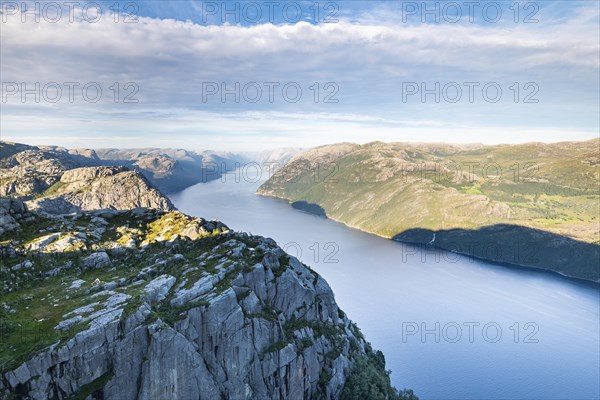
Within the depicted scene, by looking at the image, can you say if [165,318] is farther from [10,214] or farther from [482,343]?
[482,343]

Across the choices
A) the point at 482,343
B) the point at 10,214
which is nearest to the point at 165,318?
the point at 10,214

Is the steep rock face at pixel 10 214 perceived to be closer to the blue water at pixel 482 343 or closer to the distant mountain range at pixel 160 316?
the distant mountain range at pixel 160 316

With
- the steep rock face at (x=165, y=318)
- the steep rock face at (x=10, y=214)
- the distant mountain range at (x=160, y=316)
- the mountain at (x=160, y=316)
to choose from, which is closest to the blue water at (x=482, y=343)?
the mountain at (x=160, y=316)

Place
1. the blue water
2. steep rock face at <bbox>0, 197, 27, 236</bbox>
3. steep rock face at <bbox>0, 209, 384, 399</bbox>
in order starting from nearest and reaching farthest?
1. steep rock face at <bbox>0, 209, 384, 399</bbox>
2. steep rock face at <bbox>0, 197, 27, 236</bbox>
3. the blue water

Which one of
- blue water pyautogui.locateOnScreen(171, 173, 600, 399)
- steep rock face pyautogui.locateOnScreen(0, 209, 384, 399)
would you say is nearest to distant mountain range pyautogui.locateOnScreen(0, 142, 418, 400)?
steep rock face pyautogui.locateOnScreen(0, 209, 384, 399)

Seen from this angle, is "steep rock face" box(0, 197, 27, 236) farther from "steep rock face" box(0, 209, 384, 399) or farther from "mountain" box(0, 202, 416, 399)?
"steep rock face" box(0, 209, 384, 399)
